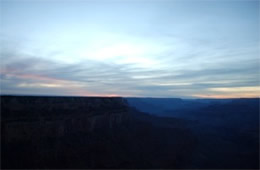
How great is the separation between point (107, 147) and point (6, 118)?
10.4 meters

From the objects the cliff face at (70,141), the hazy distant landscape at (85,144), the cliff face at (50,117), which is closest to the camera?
the cliff face at (70,141)

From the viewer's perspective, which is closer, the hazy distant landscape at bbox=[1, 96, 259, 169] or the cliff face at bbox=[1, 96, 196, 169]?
the cliff face at bbox=[1, 96, 196, 169]

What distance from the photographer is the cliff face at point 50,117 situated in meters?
15.4

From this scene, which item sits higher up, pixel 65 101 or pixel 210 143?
pixel 65 101

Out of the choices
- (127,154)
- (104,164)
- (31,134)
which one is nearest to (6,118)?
(31,134)

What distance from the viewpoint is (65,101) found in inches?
870

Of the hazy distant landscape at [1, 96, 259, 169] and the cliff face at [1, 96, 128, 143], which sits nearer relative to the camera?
the hazy distant landscape at [1, 96, 259, 169]

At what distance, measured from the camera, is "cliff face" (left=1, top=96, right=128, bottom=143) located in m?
15.4

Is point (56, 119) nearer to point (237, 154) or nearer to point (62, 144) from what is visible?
point (62, 144)

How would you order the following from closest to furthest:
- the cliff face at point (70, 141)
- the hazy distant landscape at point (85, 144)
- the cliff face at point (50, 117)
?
1. the cliff face at point (70, 141)
2. the hazy distant landscape at point (85, 144)
3. the cliff face at point (50, 117)

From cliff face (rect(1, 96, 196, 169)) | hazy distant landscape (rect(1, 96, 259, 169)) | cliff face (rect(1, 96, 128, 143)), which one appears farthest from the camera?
cliff face (rect(1, 96, 128, 143))

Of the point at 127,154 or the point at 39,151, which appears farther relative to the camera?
the point at 127,154

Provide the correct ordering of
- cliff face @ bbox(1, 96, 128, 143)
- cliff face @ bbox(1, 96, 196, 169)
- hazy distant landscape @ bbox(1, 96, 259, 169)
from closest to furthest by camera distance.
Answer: cliff face @ bbox(1, 96, 196, 169), hazy distant landscape @ bbox(1, 96, 259, 169), cliff face @ bbox(1, 96, 128, 143)

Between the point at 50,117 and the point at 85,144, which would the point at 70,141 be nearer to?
the point at 85,144
